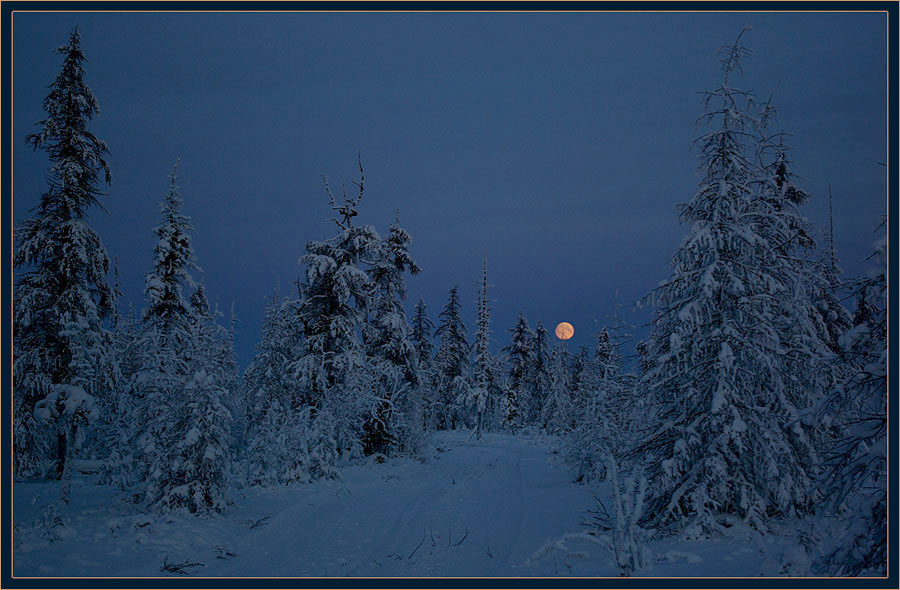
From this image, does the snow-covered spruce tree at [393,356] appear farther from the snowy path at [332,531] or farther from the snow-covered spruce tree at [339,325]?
the snowy path at [332,531]

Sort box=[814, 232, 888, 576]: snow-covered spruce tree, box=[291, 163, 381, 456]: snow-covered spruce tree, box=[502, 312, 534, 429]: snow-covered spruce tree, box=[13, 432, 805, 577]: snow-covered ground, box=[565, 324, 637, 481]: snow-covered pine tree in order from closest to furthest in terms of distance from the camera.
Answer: box=[814, 232, 888, 576]: snow-covered spruce tree → box=[13, 432, 805, 577]: snow-covered ground → box=[565, 324, 637, 481]: snow-covered pine tree → box=[291, 163, 381, 456]: snow-covered spruce tree → box=[502, 312, 534, 429]: snow-covered spruce tree

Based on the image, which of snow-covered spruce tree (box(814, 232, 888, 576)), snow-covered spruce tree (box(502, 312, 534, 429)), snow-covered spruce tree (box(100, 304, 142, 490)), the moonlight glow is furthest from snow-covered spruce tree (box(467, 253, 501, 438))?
snow-covered spruce tree (box(814, 232, 888, 576))

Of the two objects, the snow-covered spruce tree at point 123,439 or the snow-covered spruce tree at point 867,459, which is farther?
the snow-covered spruce tree at point 123,439

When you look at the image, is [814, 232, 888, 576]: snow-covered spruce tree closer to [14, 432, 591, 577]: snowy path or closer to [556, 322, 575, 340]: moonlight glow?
[14, 432, 591, 577]: snowy path

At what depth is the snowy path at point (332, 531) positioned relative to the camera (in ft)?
33.9

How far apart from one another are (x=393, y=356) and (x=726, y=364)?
1880cm

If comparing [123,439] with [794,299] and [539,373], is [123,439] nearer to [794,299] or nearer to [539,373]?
[794,299]

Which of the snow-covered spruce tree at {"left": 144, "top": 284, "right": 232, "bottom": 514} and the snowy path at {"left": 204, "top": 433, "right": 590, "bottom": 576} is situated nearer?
the snowy path at {"left": 204, "top": 433, "right": 590, "bottom": 576}

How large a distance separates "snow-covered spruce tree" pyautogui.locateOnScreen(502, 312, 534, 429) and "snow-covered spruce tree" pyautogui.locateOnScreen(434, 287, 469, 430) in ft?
19.5

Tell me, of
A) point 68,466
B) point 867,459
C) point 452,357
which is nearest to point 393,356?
point 68,466

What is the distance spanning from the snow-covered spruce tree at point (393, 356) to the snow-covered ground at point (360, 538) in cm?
619

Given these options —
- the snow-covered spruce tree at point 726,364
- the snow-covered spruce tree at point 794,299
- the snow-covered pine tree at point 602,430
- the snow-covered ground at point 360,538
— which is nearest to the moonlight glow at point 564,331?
the snow-covered pine tree at point 602,430

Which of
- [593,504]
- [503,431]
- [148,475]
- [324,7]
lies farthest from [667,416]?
[503,431]

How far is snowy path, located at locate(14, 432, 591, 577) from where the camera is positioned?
10.3 m
